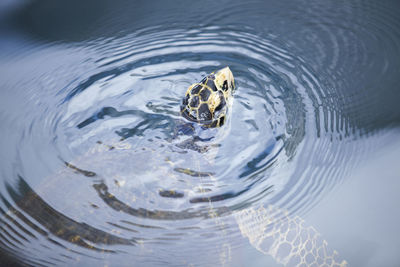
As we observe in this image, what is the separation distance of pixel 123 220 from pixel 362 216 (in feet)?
4.01

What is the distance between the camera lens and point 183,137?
6.76ft

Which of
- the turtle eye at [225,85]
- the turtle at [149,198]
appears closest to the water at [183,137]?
the turtle at [149,198]

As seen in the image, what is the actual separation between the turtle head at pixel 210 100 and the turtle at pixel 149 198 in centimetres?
15

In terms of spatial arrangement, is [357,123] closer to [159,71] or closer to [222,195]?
[222,195]

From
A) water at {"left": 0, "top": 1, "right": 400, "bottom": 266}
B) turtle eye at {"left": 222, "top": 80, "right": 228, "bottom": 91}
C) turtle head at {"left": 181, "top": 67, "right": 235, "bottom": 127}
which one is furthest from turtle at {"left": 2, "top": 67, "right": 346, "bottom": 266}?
turtle eye at {"left": 222, "top": 80, "right": 228, "bottom": 91}

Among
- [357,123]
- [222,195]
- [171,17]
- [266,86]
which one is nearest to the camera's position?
[222,195]

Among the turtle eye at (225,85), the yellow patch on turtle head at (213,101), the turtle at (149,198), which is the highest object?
the turtle eye at (225,85)

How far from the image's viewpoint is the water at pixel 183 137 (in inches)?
63.2

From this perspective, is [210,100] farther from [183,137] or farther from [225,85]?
[183,137]

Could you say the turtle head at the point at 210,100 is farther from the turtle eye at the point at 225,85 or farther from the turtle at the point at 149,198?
the turtle at the point at 149,198

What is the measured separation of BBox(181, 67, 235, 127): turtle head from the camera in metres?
2.09

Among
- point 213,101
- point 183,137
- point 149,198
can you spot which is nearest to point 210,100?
point 213,101

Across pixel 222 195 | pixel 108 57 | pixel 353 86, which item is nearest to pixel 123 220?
pixel 222 195

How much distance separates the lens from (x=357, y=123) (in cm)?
201
